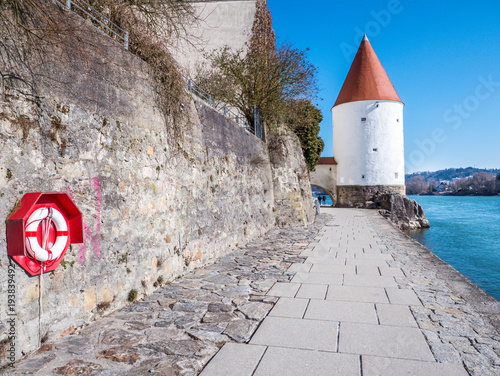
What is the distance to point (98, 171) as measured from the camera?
379 cm

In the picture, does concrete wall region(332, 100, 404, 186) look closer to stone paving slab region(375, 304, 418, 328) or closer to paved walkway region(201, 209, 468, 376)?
paved walkway region(201, 209, 468, 376)

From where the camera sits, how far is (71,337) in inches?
125

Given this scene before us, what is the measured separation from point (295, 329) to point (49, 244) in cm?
223

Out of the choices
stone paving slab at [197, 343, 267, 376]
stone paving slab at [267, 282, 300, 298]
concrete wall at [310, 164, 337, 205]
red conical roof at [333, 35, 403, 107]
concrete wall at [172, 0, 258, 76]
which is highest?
red conical roof at [333, 35, 403, 107]

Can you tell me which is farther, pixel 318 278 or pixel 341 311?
pixel 318 278

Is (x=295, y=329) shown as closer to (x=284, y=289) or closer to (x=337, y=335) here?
(x=337, y=335)

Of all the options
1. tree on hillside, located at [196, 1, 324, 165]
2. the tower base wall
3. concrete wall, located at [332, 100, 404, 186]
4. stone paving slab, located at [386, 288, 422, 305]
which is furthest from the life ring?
concrete wall, located at [332, 100, 404, 186]

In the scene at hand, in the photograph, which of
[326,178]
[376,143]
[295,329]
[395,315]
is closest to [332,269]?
[395,315]

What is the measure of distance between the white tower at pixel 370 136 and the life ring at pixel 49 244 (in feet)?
96.6

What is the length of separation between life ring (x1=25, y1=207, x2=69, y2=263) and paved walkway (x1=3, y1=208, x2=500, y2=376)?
734 millimetres

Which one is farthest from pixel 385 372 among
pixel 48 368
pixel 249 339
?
pixel 48 368

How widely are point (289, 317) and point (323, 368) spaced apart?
1113 mm

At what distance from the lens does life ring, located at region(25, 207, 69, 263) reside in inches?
110

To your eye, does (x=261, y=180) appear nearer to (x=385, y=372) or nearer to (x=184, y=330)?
(x=184, y=330)
